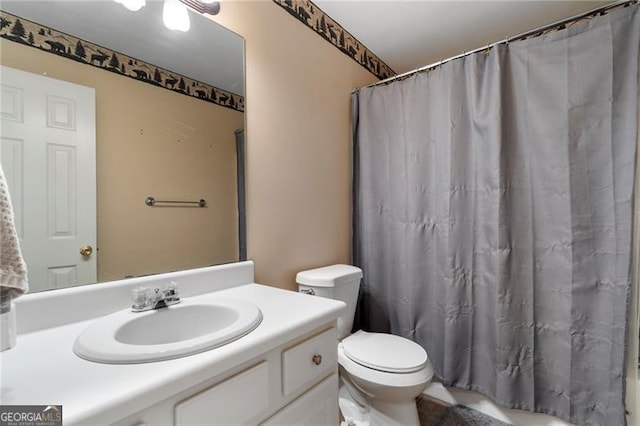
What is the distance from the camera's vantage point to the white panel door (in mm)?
784

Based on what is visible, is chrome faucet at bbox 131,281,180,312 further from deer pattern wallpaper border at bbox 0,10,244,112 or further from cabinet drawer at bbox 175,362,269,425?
deer pattern wallpaper border at bbox 0,10,244,112

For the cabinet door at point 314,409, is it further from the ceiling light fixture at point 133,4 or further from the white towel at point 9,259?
the ceiling light fixture at point 133,4

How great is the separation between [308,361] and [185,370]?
15.0 inches

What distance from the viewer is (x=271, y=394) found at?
738 millimetres

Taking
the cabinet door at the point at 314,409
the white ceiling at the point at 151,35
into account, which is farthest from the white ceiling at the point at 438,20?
the cabinet door at the point at 314,409

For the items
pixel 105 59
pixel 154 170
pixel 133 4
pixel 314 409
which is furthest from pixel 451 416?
pixel 133 4

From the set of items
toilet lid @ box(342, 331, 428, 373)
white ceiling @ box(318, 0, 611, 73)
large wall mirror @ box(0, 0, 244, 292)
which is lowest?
toilet lid @ box(342, 331, 428, 373)

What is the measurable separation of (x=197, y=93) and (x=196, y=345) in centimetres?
100

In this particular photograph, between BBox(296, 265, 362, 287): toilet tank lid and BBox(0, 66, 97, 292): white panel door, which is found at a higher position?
BBox(0, 66, 97, 292): white panel door

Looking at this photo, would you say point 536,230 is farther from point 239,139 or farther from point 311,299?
point 239,139

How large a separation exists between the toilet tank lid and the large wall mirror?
38 cm

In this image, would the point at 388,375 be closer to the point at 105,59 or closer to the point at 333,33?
the point at 105,59

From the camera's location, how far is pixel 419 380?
119cm

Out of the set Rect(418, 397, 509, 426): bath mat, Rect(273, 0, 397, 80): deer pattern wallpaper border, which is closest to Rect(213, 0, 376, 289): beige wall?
Rect(273, 0, 397, 80): deer pattern wallpaper border
